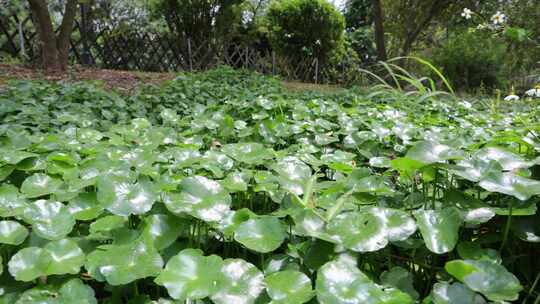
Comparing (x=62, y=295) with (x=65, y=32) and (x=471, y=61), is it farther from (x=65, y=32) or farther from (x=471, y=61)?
(x=471, y=61)

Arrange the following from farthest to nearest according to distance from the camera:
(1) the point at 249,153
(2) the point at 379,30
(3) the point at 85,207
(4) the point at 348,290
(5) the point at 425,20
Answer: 1. (5) the point at 425,20
2. (2) the point at 379,30
3. (1) the point at 249,153
4. (3) the point at 85,207
5. (4) the point at 348,290

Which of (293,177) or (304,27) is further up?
(304,27)

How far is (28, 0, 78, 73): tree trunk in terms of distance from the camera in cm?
503

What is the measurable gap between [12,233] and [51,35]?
5386 millimetres

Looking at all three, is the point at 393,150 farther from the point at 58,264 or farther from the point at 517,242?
the point at 58,264

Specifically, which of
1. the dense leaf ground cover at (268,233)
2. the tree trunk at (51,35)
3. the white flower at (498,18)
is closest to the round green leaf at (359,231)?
the dense leaf ground cover at (268,233)

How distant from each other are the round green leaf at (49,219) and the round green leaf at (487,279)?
563mm

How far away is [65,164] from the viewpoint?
Result: 3.25ft

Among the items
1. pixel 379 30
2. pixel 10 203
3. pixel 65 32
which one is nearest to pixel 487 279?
pixel 10 203

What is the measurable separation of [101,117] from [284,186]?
190 centimetres

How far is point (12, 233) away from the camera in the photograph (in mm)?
617

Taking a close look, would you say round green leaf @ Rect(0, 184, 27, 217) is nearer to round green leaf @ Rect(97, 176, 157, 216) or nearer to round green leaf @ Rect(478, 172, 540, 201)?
round green leaf @ Rect(97, 176, 157, 216)

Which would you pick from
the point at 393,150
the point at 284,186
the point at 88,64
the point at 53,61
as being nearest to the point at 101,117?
the point at 393,150

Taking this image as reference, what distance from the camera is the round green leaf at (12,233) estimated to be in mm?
601
